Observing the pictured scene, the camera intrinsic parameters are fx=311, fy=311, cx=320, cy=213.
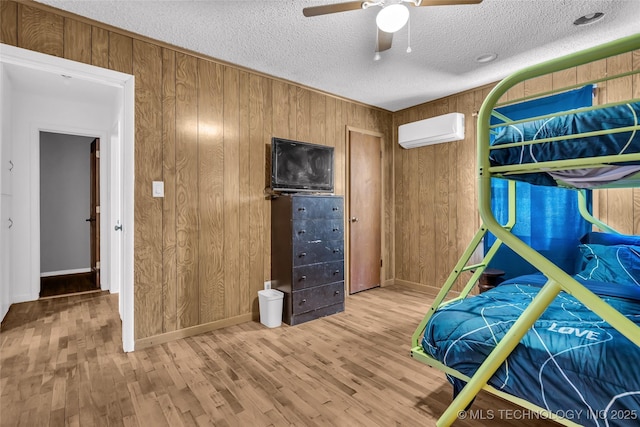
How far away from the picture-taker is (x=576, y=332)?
1.15 metres

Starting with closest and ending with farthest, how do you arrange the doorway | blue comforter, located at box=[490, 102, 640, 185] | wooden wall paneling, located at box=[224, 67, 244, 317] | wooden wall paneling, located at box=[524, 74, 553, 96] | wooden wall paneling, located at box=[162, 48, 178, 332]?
1. blue comforter, located at box=[490, 102, 640, 185]
2. wooden wall paneling, located at box=[162, 48, 178, 332]
3. wooden wall paneling, located at box=[224, 67, 244, 317]
4. wooden wall paneling, located at box=[524, 74, 553, 96]
5. the doorway

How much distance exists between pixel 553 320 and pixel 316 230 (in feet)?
6.76

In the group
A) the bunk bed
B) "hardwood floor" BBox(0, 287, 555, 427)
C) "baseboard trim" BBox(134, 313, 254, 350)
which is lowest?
"hardwood floor" BBox(0, 287, 555, 427)

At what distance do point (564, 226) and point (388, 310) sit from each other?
1816 mm

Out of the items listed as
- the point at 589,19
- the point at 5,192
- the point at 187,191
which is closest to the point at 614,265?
the point at 589,19

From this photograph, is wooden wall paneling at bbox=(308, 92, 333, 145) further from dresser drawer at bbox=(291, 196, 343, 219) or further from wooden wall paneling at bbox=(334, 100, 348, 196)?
dresser drawer at bbox=(291, 196, 343, 219)

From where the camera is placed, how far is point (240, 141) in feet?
9.82

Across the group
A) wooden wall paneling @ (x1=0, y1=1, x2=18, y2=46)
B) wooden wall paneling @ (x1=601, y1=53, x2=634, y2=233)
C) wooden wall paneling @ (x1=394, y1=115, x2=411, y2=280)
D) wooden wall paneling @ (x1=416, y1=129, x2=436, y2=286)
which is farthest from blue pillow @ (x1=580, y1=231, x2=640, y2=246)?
wooden wall paneling @ (x1=0, y1=1, x2=18, y2=46)

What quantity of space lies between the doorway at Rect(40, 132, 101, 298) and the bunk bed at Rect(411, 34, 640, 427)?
5238 millimetres

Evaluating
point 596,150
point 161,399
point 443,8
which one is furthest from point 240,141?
point 596,150

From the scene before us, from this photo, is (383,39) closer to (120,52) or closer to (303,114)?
(303,114)

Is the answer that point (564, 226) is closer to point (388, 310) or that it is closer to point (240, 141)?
point (388, 310)

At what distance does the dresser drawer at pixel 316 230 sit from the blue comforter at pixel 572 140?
6.44ft

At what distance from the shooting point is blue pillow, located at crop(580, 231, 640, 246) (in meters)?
2.10
